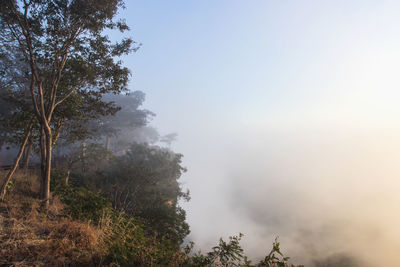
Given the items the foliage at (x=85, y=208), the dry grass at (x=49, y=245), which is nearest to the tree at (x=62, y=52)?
the foliage at (x=85, y=208)

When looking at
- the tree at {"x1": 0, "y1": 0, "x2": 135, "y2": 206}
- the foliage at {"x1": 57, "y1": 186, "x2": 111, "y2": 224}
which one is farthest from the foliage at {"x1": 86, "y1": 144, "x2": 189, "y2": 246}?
the tree at {"x1": 0, "y1": 0, "x2": 135, "y2": 206}

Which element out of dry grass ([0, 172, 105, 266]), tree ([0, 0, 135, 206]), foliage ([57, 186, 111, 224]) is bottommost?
dry grass ([0, 172, 105, 266])

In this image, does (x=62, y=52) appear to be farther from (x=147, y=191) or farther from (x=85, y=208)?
(x=147, y=191)

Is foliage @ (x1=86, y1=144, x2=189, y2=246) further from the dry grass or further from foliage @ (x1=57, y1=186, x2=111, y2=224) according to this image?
the dry grass

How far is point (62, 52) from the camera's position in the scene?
360 inches

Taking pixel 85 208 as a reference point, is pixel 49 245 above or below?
below

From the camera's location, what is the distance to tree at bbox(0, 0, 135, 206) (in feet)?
27.2

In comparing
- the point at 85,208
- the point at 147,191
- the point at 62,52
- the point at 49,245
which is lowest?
the point at 49,245

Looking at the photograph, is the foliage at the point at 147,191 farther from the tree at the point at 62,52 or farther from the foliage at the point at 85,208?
the tree at the point at 62,52

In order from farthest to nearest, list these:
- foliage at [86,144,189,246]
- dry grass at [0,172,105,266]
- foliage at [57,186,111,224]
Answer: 1. foliage at [86,144,189,246]
2. foliage at [57,186,111,224]
3. dry grass at [0,172,105,266]

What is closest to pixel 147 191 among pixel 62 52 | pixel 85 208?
pixel 85 208

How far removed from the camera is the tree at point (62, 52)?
27.2 ft

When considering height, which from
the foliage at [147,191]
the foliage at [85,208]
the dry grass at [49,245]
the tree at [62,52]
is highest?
the tree at [62,52]

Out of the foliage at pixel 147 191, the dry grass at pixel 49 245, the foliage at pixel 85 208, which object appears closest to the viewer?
the dry grass at pixel 49 245
